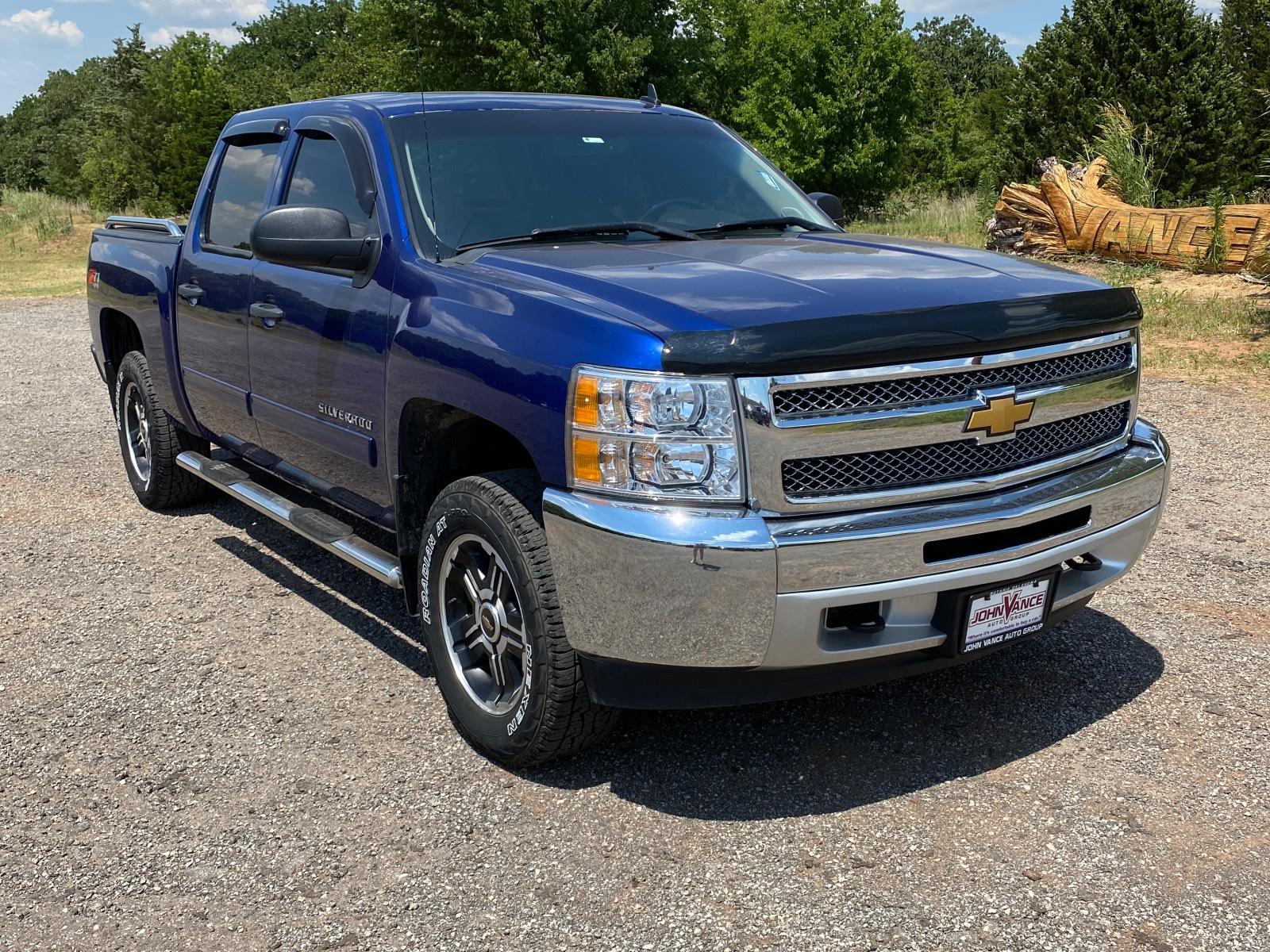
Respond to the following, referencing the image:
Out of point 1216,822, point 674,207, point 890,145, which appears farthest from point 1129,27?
point 1216,822

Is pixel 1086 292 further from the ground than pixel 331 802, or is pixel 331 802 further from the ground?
pixel 1086 292

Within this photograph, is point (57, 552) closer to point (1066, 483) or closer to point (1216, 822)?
point (1066, 483)

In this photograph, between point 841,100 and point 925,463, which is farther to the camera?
point 841,100

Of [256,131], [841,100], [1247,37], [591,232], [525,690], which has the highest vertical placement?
[1247,37]

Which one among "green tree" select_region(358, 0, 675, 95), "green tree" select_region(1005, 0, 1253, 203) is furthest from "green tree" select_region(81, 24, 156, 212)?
"green tree" select_region(1005, 0, 1253, 203)

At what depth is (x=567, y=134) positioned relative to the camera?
4.55 m

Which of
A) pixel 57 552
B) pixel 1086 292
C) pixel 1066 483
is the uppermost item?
pixel 1086 292

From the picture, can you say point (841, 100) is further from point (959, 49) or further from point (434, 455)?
point (959, 49)

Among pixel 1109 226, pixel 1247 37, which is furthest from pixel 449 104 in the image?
pixel 1247 37

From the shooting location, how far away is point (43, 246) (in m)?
28.6

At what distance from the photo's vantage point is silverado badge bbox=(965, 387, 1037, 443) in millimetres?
3158

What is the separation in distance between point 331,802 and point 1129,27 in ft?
72.6

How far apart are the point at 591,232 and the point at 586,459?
1412 mm

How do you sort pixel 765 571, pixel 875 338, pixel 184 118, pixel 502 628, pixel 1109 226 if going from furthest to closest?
pixel 184 118 → pixel 1109 226 → pixel 502 628 → pixel 875 338 → pixel 765 571
